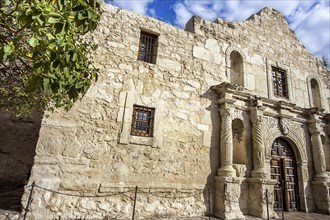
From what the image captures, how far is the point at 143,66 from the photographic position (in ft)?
19.3

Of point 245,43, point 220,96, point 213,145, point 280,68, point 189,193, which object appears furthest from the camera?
point 280,68

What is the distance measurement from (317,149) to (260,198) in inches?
137

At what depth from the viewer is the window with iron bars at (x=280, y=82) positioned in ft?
26.9

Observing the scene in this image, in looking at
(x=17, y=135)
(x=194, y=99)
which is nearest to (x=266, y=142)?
(x=194, y=99)

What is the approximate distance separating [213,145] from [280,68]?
450 cm

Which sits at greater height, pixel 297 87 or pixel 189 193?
pixel 297 87

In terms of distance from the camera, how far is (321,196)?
24.0 feet

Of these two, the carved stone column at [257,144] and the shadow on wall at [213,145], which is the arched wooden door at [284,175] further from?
the shadow on wall at [213,145]

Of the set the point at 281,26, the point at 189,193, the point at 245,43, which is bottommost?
the point at 189,193

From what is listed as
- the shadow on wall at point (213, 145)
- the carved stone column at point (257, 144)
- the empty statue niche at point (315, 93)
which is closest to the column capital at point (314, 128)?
the empty statue niche at point (315, 93)

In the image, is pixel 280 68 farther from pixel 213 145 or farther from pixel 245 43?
pixel 213 145

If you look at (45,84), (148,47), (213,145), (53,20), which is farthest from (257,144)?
(53,20)

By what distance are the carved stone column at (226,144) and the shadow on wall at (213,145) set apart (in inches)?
5.6

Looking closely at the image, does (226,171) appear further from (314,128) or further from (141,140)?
(314,128)
